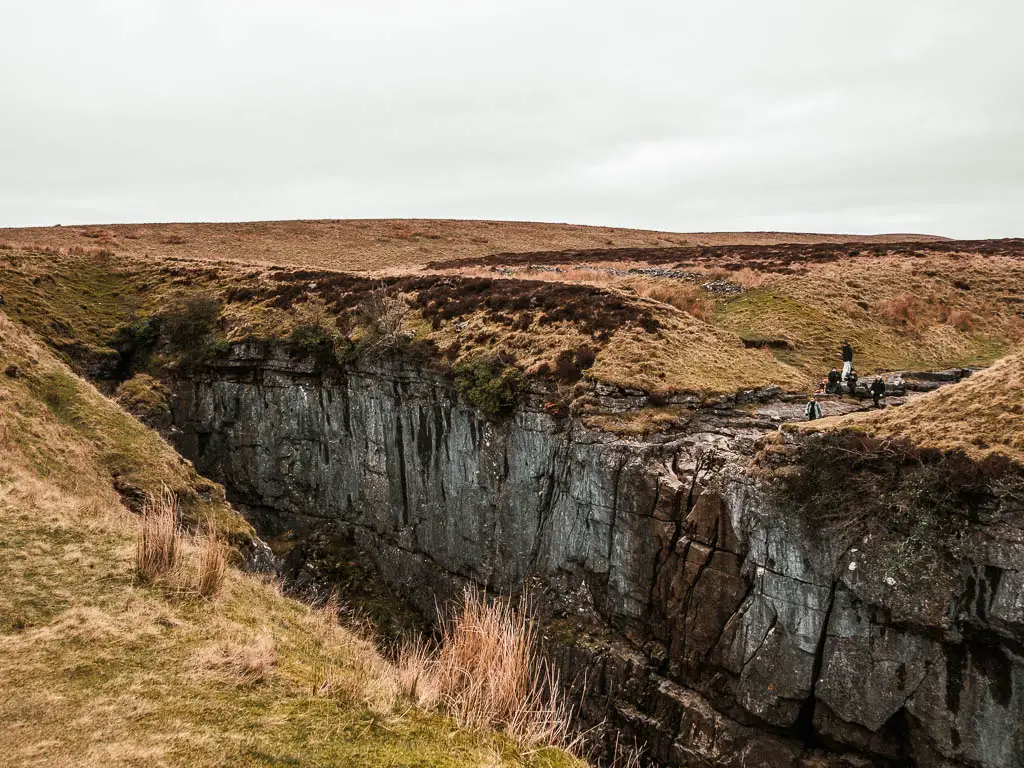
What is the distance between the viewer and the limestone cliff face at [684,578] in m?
15.0

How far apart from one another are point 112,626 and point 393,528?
2328cm

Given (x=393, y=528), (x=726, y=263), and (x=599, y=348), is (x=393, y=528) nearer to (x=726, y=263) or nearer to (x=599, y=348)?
(x=599, y=348)

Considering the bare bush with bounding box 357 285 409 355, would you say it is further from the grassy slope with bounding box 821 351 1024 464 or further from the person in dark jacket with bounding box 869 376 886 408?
the person in dark jacket with bounding box 869 376 886 408

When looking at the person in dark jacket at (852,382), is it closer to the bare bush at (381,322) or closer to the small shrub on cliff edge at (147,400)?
the bare bush at (381,322)

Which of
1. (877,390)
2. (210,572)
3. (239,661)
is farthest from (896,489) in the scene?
(210,572)

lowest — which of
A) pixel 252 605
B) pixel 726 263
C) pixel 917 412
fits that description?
pixel 252 605

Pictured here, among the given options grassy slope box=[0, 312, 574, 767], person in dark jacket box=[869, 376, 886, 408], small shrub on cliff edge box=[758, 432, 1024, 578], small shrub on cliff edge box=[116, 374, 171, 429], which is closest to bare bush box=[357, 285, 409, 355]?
small shrub on cliff edge box=[116, 374, 171, 429]

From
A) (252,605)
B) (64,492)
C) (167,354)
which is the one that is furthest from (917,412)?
(167,354)

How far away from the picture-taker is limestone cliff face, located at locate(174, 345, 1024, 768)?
1503 cm

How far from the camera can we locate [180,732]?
721cm

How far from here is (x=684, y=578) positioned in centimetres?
2027

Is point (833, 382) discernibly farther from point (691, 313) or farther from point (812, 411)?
point (691, 313)

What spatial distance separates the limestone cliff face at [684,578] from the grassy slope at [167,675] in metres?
11.4

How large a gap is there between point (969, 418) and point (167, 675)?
63.0 ft
